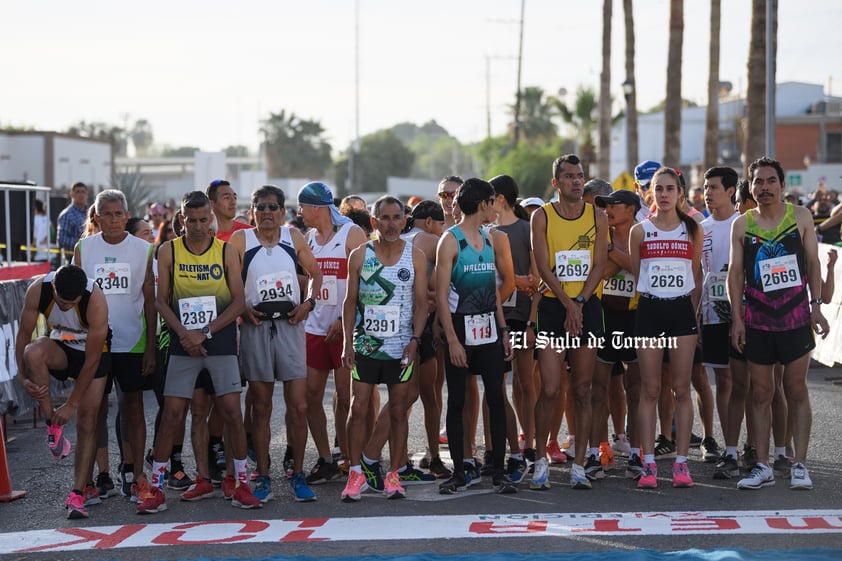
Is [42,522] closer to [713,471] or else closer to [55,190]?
[713,471]

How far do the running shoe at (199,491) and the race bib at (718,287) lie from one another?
4118mm

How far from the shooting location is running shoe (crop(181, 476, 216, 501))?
27.7 ft

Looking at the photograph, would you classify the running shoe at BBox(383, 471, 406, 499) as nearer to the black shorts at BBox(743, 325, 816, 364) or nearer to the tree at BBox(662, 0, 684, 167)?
the black shorts at BBox(743, 325, 816, 364)

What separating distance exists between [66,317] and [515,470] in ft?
11.3

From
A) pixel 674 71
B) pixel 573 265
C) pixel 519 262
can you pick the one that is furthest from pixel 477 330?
pixel 674 71

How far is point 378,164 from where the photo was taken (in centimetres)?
12756

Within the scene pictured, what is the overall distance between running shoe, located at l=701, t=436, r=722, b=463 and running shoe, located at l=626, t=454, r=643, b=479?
81 cm

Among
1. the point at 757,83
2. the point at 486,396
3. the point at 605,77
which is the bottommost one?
the point at 486,396

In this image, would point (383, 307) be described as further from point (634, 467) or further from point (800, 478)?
point (800, 478)

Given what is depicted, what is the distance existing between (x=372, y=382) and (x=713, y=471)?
2.83 m

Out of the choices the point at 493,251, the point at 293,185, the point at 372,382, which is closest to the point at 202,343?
the point at 372,382

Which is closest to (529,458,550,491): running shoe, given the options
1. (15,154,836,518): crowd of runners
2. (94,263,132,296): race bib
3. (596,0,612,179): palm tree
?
(15,154,836,518): crowd of runners

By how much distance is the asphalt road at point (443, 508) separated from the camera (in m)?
6.95

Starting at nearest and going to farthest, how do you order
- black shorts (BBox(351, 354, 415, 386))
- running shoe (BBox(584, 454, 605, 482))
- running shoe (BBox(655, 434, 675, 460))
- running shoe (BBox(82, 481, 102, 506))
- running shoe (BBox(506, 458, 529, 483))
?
1. running shoe (BBox(82, 481, 102, 506))
2. black shorts (BBox(351, 354, 415, 386))
3. running shoe (BBox(506, 458, 529, 483))
4. running shoe (BBox(584, 454, 605, 482))
5. running shoe (BBox(655, 434, 675, 460))
